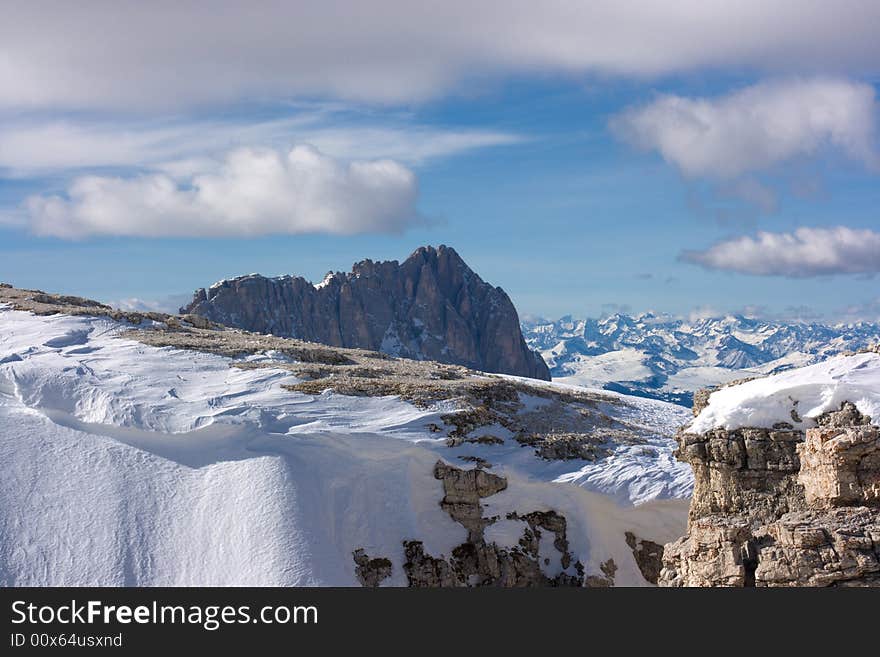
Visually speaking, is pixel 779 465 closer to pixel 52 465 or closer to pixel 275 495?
pixel 275 495

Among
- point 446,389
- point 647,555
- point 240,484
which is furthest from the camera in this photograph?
point 446,389

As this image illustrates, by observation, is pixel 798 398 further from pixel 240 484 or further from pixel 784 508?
pixel 240 484

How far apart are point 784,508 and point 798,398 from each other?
2.79 metres

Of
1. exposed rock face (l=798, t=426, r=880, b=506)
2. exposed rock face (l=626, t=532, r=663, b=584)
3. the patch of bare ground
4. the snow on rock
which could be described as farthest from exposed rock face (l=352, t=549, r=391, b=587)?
exposed rock face (l=798, t=426, r=880, b=506)

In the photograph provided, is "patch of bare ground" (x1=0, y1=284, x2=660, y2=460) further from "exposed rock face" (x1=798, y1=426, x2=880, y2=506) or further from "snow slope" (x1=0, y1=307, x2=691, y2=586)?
"exposed rock face" (x1=798, y1=426, x2=880, y2=506)

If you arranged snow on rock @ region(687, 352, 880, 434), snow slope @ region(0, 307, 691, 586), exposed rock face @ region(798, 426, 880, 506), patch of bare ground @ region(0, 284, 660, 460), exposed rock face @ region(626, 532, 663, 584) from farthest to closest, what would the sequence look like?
1. patch of bare ground @ region(0, 284, 660, 460)
2. exposed rock face @ region(626, 532, 663, 584)
3. snow slope @ region(0, 307, 691, 586)
4. snow on rock @ region(687, 352, 880, 434)
5. exposed rock face @ region(798, 426, 880, 506)

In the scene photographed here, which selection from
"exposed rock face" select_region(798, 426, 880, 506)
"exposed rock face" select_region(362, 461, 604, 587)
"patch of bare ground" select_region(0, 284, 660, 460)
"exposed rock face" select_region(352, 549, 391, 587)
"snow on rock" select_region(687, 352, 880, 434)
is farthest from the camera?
"patch of bare ground" select_region(0, 284, 660, 460)

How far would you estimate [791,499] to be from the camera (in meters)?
21.1

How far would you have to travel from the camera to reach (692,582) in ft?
64.0

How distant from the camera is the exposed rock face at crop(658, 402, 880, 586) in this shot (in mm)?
17828

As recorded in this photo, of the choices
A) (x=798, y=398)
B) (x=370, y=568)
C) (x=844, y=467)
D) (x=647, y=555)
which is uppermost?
(x=798, y=398)

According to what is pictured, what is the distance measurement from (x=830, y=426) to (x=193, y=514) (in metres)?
21.2

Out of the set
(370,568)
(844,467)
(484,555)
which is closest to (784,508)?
(844,467)

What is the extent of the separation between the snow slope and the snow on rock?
12772mm
